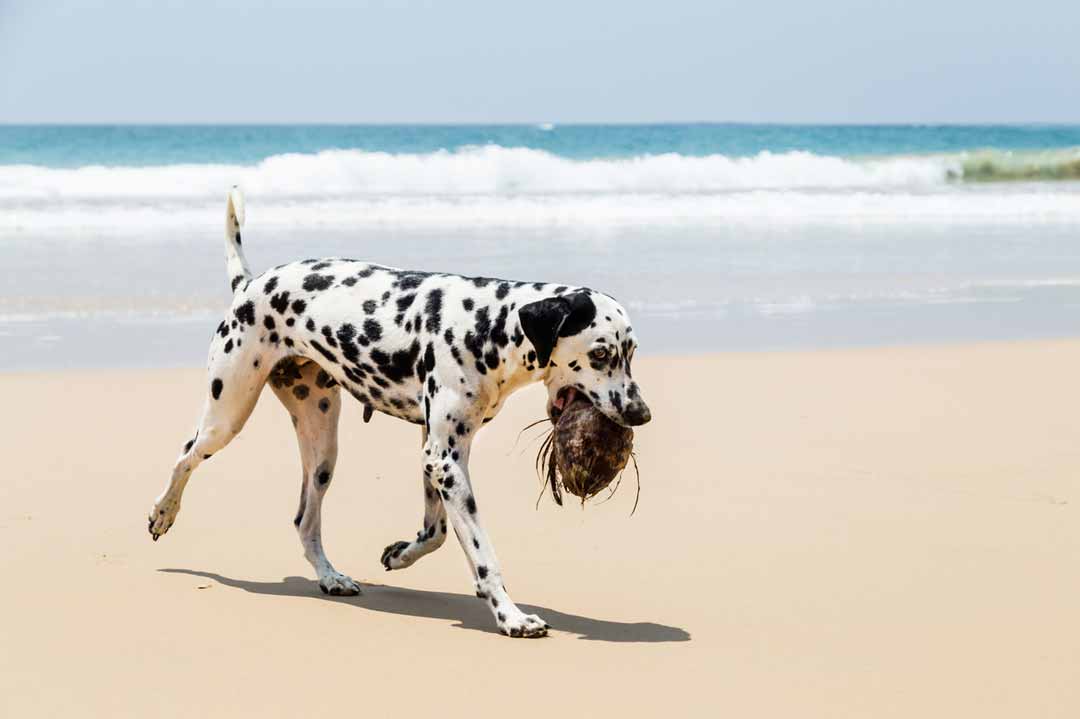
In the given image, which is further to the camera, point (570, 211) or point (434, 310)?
point (570, 211)

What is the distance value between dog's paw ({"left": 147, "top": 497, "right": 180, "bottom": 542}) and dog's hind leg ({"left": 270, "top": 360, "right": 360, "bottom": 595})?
22.1 inches

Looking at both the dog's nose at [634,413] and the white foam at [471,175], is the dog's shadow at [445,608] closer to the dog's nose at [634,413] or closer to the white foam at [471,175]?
the dog's nose at [634,413]

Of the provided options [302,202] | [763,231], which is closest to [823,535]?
[763,231]

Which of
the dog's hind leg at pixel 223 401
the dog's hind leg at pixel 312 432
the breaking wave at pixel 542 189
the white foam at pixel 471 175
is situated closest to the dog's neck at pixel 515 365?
the dog's hind leg at pixel 312 432

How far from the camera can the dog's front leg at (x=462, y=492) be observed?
210 inches

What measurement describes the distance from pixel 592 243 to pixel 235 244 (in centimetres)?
1440

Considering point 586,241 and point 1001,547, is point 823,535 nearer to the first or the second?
point 1001,547

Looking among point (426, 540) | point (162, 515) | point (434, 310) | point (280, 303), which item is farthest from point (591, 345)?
point (162, 515)

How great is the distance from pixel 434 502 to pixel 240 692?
56.6 inches

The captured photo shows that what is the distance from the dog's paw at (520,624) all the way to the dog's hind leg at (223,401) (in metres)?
1.50

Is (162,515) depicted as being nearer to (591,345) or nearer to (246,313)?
(246,313)

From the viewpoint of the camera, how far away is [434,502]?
5.88m

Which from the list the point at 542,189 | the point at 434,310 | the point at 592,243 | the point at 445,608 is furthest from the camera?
the point at 542,189

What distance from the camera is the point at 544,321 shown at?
5.09 metres
